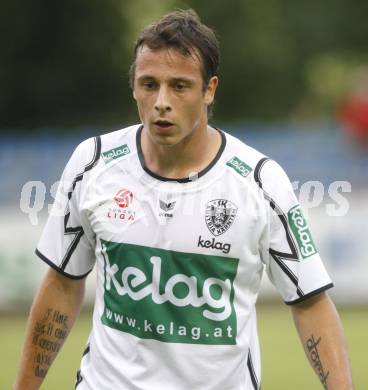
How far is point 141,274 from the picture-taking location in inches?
192

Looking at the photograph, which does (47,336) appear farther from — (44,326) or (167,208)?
(167,208)

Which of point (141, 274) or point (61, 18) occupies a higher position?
point (61, 18)

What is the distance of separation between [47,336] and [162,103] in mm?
1238

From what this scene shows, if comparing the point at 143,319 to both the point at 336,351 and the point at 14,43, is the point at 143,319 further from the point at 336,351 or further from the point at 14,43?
the point at 14,43

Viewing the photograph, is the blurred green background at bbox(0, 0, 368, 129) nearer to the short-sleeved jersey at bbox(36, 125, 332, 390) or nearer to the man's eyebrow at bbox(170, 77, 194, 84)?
the short-sleeved jersey at bbox(36, 125, 332, 390)

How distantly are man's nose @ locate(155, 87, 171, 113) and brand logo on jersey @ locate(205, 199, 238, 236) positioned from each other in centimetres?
48

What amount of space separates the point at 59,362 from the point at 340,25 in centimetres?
1942

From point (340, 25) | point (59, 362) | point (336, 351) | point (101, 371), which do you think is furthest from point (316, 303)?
point (340, 25)

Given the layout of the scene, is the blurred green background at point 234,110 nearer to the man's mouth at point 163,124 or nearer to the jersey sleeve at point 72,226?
the jersey sleeve at point 72,226

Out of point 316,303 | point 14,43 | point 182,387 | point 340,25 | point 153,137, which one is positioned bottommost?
point 182,387

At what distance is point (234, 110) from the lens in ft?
87.9

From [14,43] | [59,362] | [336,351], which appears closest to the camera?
[336,351]

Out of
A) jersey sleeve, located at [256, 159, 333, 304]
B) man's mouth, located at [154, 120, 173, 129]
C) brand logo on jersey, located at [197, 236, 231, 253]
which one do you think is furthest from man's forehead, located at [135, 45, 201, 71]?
brand logo on jersey, located at [197, 236, 231, 253]

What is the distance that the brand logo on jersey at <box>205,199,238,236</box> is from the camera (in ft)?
16.2
